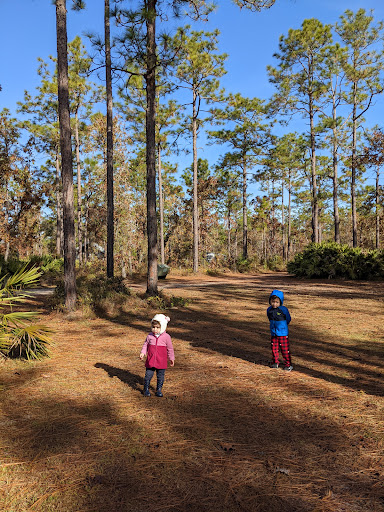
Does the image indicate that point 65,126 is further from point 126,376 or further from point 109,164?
point 126,376

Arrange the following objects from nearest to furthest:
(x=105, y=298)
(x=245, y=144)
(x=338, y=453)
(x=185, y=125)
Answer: (x=338, y=453) < (x=105, y=298) < (x=185, y=125) < (x=245, y=144)

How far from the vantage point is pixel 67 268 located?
8.85 metres

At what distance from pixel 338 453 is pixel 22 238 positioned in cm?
3225

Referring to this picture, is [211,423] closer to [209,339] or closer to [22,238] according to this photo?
[209,339]

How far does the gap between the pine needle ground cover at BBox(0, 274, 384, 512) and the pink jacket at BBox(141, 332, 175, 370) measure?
420 mm

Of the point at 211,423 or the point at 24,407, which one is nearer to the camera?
the point at 211,423

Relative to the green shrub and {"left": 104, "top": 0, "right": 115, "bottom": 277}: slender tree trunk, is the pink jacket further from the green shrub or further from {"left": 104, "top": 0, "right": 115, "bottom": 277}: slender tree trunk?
the green shrub

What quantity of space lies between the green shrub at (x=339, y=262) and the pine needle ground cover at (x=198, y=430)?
11.7 meters

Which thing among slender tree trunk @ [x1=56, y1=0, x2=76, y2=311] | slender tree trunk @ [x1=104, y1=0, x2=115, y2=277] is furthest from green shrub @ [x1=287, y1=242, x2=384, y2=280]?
slender tree trunk @ [x1=56, y1=0, x2=76, y2=311]

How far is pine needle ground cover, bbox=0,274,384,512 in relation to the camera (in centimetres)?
240

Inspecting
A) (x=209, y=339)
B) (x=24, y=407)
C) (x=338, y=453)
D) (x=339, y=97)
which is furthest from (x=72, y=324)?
(x=339, y=97)

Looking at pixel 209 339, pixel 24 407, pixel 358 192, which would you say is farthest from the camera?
pixel 358 192

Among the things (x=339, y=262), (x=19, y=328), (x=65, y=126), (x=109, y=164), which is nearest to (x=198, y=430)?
(x=19, y=328)

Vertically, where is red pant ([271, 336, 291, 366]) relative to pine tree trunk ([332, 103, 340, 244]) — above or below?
below
